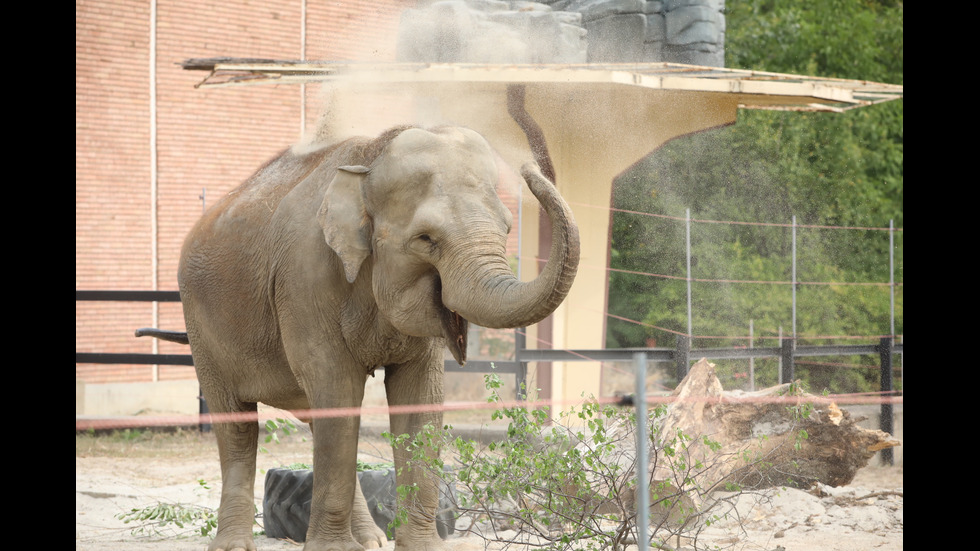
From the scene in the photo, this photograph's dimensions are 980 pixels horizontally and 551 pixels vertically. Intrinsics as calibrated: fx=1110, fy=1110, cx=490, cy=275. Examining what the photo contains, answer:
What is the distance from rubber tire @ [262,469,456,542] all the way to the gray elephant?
346 mm

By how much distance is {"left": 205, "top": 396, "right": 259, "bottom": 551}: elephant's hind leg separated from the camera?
225 inches

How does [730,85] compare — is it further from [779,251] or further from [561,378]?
[779,251]

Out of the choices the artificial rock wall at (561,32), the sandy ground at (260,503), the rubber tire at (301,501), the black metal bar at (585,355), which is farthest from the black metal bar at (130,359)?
the rubber tire at (301,501)

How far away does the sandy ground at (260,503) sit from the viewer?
624cm

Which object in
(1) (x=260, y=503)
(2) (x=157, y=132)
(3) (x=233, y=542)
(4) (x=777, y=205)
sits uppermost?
(2) (x=157, y=132)

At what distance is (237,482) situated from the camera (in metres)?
5.83

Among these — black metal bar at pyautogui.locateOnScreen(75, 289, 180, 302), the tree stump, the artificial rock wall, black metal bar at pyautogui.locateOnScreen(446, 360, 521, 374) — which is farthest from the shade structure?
the tree stump

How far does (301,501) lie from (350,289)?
67.8 inches

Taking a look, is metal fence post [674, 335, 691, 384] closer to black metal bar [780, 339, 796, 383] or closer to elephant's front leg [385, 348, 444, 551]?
black metal bar [780, 339, 796, 383]

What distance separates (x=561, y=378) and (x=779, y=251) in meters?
7.77

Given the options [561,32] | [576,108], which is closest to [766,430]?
[576,108]

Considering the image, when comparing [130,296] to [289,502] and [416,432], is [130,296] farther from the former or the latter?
[416,432]

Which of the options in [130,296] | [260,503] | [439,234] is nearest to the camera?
[439,234]

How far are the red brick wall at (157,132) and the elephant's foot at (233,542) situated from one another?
735cm
